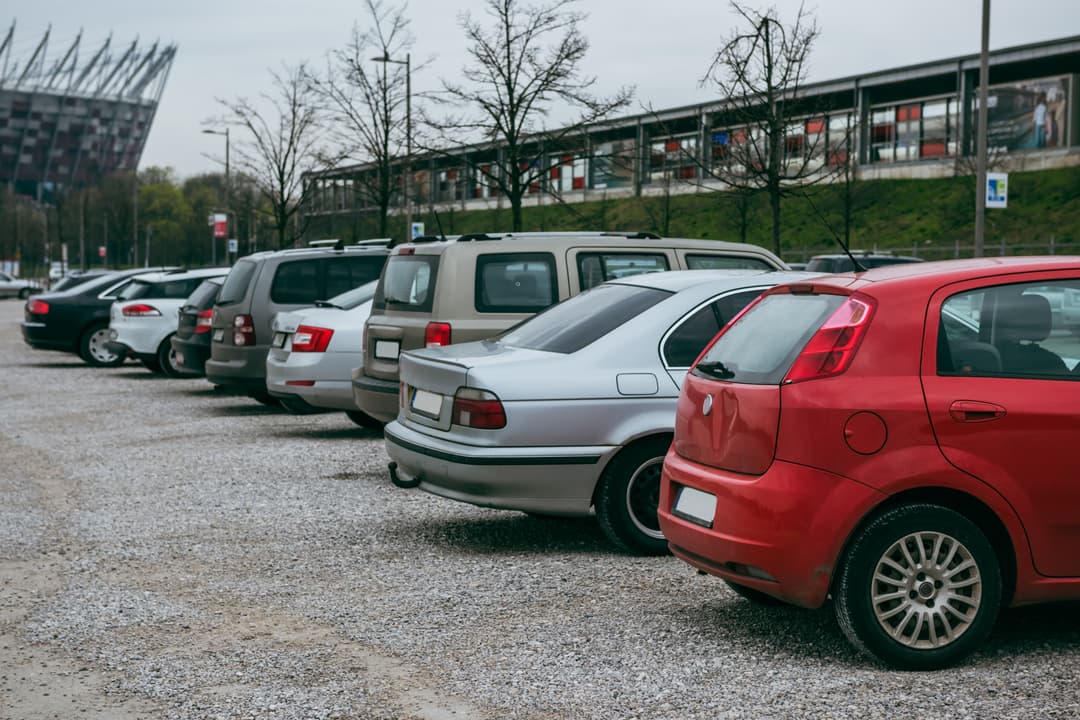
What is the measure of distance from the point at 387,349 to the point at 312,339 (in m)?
2.73

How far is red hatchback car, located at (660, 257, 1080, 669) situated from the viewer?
4.83 meters

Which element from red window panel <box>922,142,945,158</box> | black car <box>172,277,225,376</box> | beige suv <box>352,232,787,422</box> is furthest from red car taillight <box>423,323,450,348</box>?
red window panel <box>922,142,945,158</box>

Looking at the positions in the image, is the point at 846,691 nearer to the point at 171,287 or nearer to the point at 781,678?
the point at 781,678

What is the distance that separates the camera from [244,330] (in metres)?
14.2

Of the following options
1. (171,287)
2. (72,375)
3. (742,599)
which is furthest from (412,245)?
(72,375)

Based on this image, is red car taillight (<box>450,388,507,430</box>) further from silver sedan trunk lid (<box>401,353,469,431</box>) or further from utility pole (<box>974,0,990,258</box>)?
utility pole (<box>974,0,990,258</box>)

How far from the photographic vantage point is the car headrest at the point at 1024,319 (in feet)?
16.5

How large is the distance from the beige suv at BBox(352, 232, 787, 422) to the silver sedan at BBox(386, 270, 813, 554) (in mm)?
2062

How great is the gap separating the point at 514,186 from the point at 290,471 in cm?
1502

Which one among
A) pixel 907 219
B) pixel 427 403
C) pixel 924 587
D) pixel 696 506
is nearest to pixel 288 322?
pixel 427 403

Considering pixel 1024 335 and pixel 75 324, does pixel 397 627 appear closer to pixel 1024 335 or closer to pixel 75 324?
pixel 1024 335

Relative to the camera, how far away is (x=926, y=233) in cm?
5412

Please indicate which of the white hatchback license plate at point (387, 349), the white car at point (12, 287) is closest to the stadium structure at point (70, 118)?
the white car at point (12, 287)

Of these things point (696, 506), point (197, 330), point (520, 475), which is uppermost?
point (197, 330)
